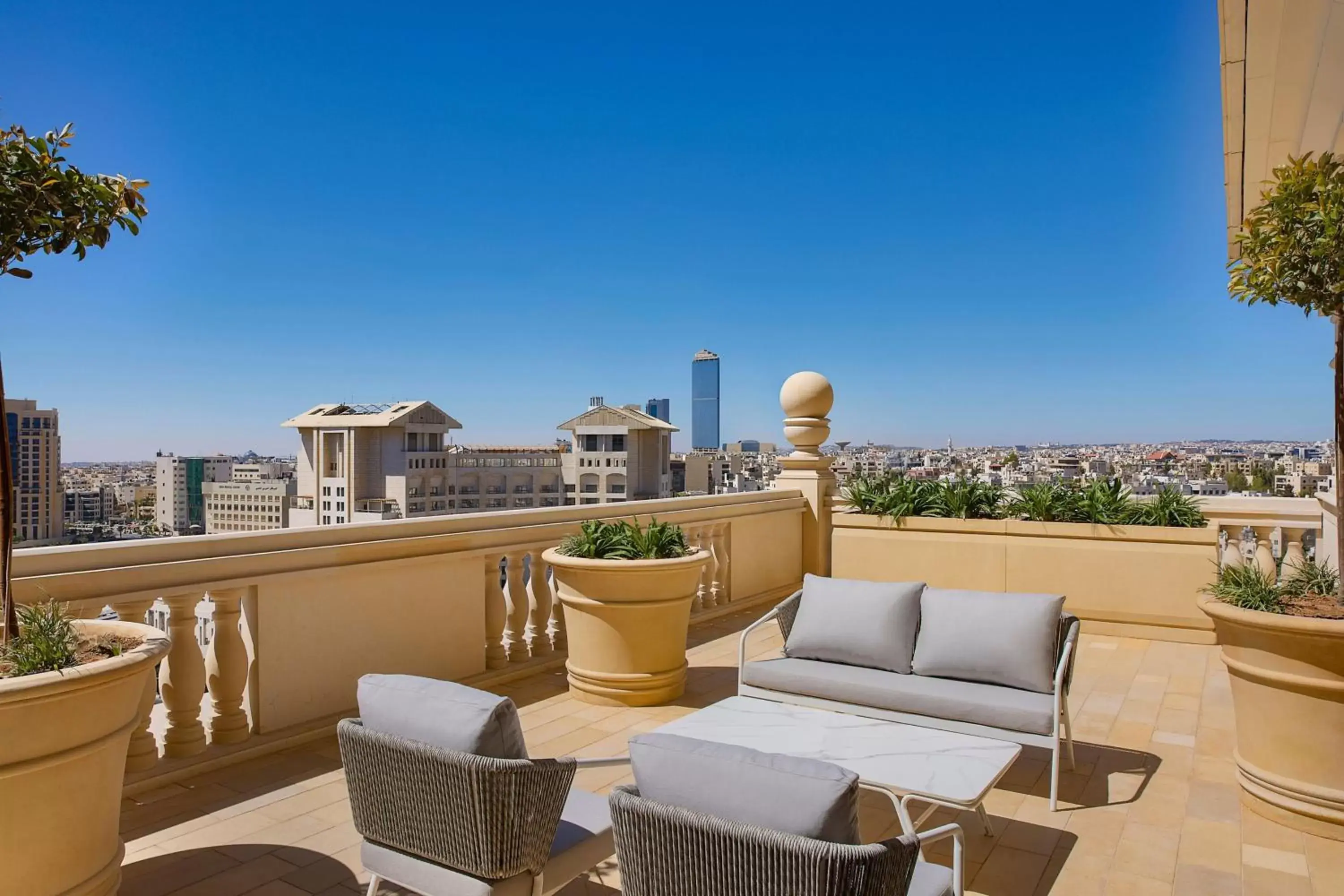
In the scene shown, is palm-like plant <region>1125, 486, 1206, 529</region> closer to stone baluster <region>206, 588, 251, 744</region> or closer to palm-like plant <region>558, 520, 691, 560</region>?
palm-like plant <region>558, 520, 691, 560</region>

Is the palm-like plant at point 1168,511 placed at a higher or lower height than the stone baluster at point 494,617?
higher

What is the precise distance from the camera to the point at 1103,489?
6.82 metres

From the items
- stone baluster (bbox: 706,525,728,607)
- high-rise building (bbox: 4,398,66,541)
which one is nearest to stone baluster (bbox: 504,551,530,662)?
stone baluster (bbox: 706,525,728,607)

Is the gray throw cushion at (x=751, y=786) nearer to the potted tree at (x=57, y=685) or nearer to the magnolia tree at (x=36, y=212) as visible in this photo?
the potted tree at (x=57, y=685)

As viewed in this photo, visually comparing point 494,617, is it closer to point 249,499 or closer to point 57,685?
point 57,685

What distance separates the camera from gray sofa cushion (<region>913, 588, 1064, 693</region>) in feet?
11.9

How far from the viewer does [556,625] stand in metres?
5.66

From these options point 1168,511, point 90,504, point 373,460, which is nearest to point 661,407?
point 373,460

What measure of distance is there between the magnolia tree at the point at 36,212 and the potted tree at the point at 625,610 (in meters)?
2.70

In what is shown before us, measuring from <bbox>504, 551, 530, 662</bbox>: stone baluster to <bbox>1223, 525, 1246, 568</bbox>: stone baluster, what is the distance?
206 inches

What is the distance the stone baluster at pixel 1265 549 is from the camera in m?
5.95

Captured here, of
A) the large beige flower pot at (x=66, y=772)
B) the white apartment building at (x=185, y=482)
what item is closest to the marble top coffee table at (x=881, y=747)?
the large beige flower pot at (x=66, y=772)

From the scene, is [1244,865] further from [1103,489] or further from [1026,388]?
[1026,388]

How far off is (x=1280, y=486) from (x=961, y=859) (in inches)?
295
